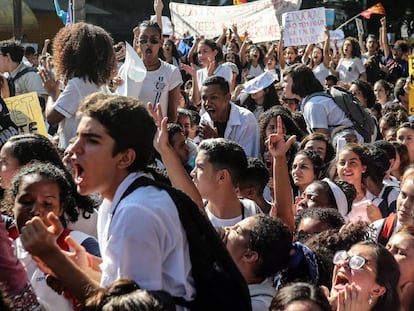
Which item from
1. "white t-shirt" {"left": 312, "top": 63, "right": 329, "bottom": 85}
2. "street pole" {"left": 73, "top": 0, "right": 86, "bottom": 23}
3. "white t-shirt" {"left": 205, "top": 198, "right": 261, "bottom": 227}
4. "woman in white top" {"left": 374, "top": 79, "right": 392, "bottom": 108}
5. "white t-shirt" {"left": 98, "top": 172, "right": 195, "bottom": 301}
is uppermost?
"street pole" {"left": 73, "top": 0, "right": 86, "bottom": 23}

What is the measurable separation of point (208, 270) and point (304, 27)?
1195 centimetres

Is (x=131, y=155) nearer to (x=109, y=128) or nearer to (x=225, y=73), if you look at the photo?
(x=109, y=128)

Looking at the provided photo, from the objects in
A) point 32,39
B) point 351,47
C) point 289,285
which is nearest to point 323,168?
point 289,285

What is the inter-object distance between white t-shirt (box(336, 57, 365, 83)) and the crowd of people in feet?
16.6

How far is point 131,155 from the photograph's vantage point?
295 cm

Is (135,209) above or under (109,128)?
under

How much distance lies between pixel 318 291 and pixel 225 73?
22.9 ft

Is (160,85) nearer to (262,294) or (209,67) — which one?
(209,67)

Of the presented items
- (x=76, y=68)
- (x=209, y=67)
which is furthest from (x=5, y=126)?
(x=209, y=67)

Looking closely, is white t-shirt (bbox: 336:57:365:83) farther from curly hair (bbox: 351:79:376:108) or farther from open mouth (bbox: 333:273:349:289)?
open mouth (bbox: 333:273:349:289)

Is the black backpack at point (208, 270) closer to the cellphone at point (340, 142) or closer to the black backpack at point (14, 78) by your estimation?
the cellphone at point (340, 142)

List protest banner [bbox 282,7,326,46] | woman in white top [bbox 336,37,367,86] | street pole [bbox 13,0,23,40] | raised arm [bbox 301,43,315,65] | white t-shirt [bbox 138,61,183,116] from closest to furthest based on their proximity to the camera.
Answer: white t-shirt [bbox 138,61,183,116], woman in white top [bbox 336,37,367,86], protest banner [bbox 282,7,326,46], raised arm [bbox 301,43,315,65], street pole [bbox 13,0,23,40]

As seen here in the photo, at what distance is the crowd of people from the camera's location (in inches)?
108

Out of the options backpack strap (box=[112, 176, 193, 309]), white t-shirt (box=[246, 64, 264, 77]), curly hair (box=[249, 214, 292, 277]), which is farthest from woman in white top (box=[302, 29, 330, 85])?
backpack strap (box=[112, 176, 193, 309])
